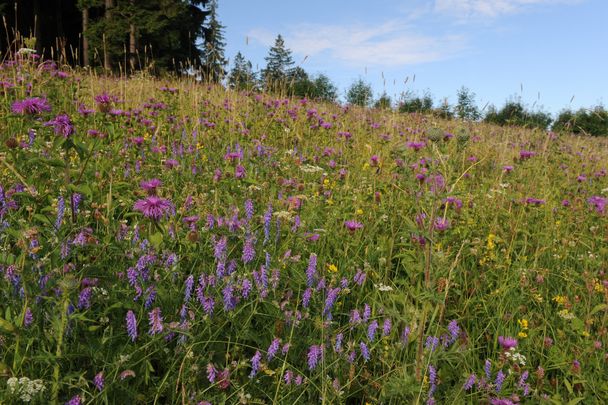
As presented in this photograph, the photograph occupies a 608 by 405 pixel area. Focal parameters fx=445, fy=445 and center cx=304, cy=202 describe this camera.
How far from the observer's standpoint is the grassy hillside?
4.54ft

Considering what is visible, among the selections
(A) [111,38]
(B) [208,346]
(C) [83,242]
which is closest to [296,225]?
(B) [208,346]

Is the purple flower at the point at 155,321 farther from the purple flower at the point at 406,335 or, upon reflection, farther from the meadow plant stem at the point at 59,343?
the purple flower at the point at 406,335

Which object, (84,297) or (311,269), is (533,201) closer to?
(311,269)

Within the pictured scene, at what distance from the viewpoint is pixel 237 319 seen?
166cm

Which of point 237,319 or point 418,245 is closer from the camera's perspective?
point 237,319

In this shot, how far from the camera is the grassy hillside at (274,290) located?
1384 millimetres

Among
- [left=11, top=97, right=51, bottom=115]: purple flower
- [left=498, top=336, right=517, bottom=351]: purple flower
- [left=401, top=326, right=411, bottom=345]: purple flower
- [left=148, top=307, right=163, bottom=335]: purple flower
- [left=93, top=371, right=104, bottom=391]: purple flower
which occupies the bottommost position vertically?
[left=498, top=336, right=517, bottom=351]: purple flower

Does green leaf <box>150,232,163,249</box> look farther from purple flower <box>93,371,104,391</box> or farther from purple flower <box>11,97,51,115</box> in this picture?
purple flower <box>11,97,51,115</box>

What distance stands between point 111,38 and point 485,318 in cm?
2146

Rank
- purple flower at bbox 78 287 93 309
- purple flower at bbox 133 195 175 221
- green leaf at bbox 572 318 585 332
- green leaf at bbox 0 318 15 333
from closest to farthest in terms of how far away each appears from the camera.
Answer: green leaf at bbox 0 318 15 333
purple flower at bbox 78 287 93 309
purple flower at bbox 133 195 175 221
green leaf at bbox 572 318 585 332

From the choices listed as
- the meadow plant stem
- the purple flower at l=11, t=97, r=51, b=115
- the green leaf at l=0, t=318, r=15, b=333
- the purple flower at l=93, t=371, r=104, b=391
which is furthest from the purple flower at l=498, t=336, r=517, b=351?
the purple flower at l=11, t=97, r=51, b=115

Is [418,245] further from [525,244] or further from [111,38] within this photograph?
[111,38]

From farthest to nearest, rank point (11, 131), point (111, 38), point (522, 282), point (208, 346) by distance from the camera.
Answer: point (111, 38)
point (11, 131)
point (522, 282)
point (208, 346)

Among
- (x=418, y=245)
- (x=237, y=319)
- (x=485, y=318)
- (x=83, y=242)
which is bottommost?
(x=485, y=318)
